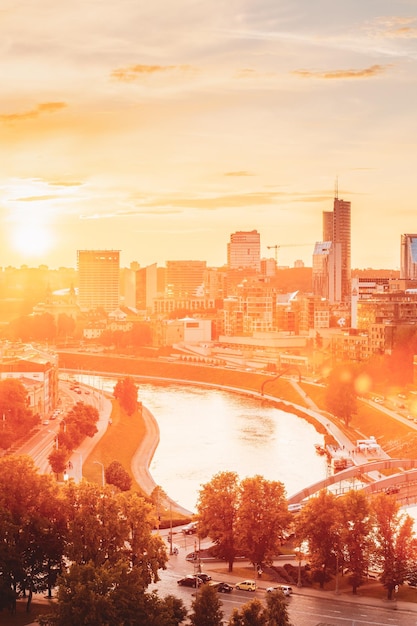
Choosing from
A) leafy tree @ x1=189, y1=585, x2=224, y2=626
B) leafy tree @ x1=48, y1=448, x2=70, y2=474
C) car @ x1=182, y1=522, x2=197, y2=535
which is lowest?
car @ x1=182, y1=522, x2=197, y2=535

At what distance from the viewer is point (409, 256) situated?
53.8 metres

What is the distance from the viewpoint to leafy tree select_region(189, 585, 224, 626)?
29.6ft

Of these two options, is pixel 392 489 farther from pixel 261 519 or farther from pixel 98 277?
pixel 98 277

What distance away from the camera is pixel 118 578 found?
30.0 ft

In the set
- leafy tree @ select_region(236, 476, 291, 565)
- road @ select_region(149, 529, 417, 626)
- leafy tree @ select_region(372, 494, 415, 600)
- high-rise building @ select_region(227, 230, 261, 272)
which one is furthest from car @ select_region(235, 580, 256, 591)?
high-rise building @ select_region(227, 230, 261, 272)

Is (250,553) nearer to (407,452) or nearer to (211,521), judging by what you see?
(211,521)

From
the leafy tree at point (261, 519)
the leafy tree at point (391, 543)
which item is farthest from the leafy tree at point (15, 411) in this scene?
the leafy tree at point (391, 543)

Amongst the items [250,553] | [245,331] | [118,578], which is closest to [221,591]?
[250,553]

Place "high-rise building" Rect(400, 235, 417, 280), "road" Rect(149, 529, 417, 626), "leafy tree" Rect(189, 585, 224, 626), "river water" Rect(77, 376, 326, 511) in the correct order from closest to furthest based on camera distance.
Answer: "leafy tree" Rect(189, 585, 224, 626), "road" Rect(149, 529, 417, 626), "river water" Rect(77, 376, 326, 511), "high-rise building" Rect(400, 235, 417, 280)

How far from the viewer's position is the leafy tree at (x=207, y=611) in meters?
9.02

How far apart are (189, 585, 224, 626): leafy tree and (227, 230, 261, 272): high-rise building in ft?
247

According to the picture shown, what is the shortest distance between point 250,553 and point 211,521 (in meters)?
0.62

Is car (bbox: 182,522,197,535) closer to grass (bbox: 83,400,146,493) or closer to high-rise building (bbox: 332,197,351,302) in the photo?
grass (bbox: 83,400,146,493)

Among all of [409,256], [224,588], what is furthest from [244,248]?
[224,588]
